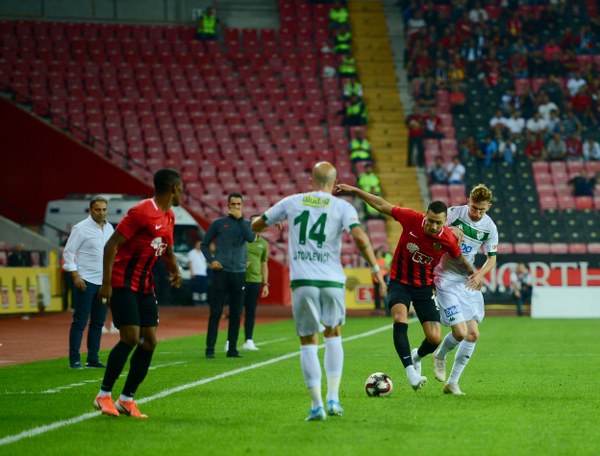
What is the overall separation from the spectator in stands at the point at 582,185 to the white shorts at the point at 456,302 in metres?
26.0

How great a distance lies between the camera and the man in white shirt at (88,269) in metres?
15.2

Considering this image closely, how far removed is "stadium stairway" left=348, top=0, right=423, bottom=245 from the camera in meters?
39.2

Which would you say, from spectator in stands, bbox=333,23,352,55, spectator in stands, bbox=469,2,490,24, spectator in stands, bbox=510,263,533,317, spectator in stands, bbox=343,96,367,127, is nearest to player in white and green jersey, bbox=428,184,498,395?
spectator in stands, bbox=510,263,533,317

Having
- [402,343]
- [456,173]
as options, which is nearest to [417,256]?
[402,343]

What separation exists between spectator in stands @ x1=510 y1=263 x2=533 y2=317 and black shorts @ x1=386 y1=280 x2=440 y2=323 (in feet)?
68.2

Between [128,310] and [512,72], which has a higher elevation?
[512,72]

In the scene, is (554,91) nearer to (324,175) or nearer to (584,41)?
(584,41)

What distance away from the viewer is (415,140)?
131 feet

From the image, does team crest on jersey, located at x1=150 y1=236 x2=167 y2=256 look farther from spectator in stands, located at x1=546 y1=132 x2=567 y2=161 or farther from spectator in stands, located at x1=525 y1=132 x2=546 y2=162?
spectator in stands, located at x1=546 y1=132 x2=567 y2=161

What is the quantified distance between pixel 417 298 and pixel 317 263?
9.99 ft

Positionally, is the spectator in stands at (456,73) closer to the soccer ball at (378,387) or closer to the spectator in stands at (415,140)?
the spectator in stands at (415,140)

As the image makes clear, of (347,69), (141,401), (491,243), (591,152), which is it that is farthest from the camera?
(347,69)

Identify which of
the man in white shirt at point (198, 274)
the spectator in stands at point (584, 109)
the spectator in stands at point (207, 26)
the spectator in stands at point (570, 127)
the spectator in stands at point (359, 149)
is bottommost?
the man in white shirt at point (198, 274)

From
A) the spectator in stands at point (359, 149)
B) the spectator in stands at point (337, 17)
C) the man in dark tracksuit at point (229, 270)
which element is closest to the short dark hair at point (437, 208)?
the man in dark tracksuit at point (229, 270)
